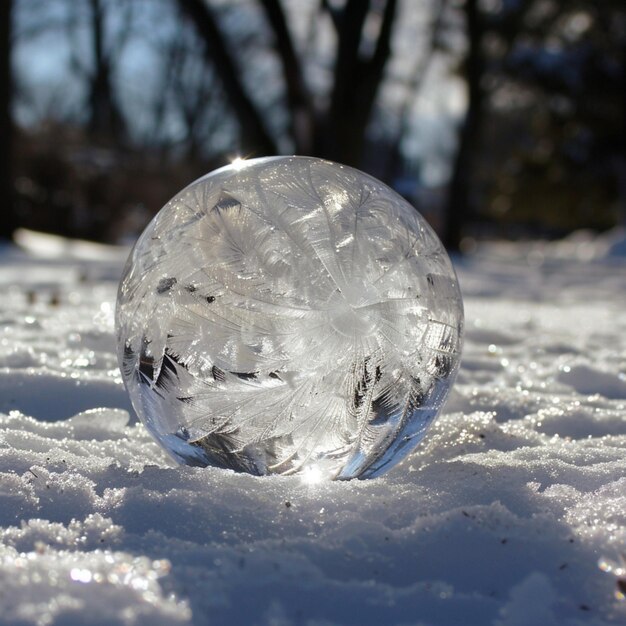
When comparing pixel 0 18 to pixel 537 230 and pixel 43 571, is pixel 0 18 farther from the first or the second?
pixel 537 230

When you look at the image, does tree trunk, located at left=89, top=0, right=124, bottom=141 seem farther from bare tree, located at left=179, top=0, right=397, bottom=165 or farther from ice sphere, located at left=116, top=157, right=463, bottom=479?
ice sphere, located at left=116, top=157, right=463, bottom=479

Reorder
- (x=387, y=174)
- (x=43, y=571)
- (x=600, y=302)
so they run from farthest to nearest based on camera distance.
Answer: (x=387, y=174)
(x=600, y=302)
(x=43, y=571)

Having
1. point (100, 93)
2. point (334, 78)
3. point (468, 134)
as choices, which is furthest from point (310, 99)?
point (100, 93)

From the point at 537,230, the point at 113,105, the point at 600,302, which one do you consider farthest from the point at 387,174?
the point at 600,302

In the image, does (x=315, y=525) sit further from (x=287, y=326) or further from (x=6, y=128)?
(x=6, y=128)

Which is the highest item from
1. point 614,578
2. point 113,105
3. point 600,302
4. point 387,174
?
point 614,578

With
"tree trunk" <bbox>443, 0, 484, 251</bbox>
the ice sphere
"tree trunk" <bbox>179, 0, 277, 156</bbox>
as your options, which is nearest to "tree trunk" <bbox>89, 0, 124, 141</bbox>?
"tree trunk" <bbox>443, 0, 484, 251</bbox>

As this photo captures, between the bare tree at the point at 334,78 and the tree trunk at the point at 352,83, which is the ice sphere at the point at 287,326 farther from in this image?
the tree trunk at the point at 352,83
